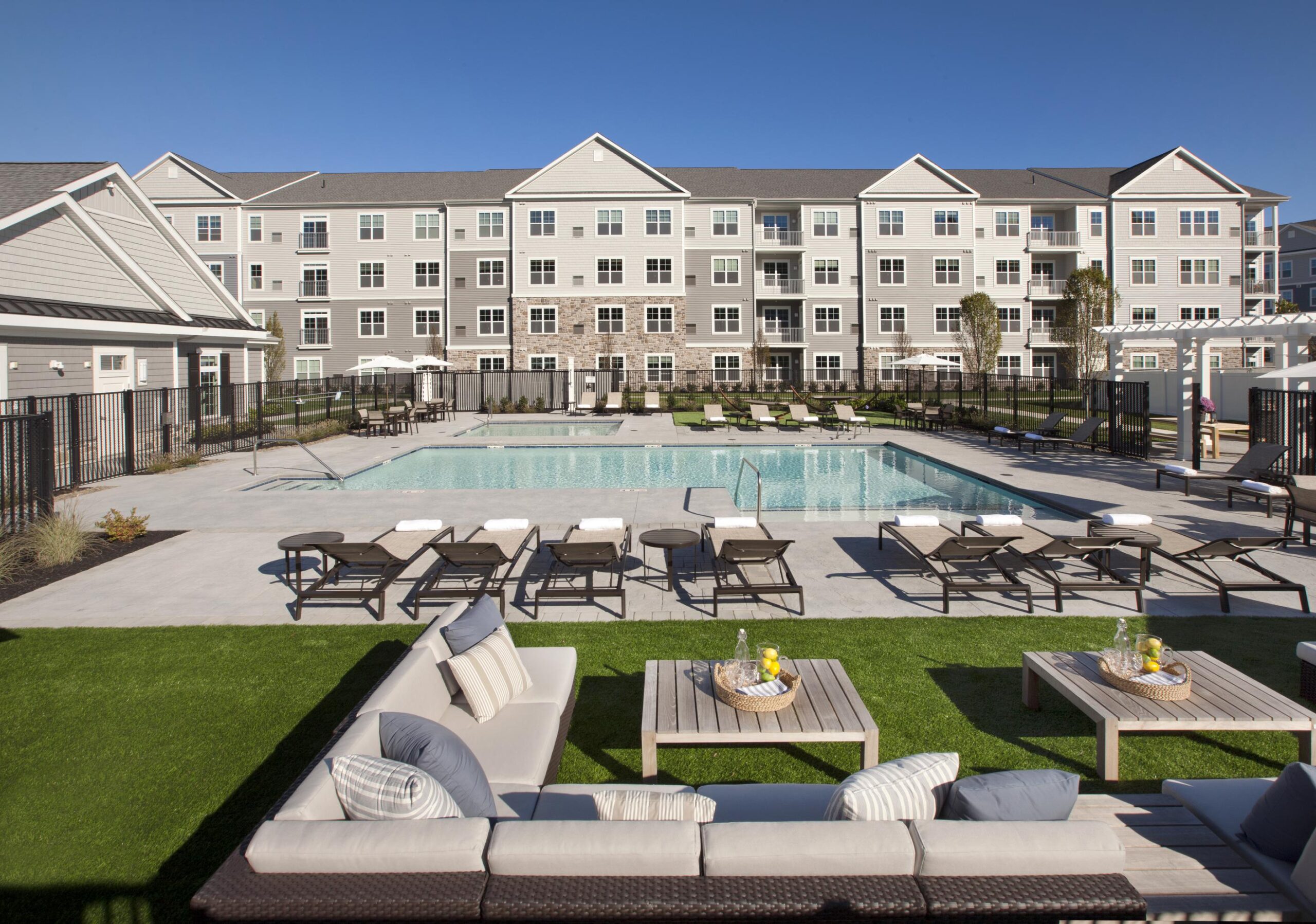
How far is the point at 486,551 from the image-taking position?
797 cm

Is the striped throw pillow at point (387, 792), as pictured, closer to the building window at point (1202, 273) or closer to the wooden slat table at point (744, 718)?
the wooden slat table at point (744, 718)

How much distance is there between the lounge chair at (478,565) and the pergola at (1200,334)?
556 inches

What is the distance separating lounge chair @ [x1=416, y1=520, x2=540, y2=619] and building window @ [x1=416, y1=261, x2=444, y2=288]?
3743 centimetres

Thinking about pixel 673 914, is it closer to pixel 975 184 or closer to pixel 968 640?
pixel 968 640

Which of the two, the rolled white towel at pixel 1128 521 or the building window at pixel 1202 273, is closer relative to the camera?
the rolled white towel at pixel 1128 521

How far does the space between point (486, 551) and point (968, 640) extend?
14.6 ft

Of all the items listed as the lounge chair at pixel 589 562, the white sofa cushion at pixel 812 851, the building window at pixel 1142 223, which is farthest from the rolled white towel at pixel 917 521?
the building window at pixel 1142 223

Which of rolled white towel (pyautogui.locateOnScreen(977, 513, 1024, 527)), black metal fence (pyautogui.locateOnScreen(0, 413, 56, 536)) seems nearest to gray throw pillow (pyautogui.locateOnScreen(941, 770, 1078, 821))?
rolled white towel (pyautogui.locateOnScreen(977, 513, 1024, 527))

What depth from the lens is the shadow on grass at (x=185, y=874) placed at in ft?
12.1

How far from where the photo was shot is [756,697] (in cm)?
462

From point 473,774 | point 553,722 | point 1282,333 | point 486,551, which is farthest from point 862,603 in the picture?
point 1282,333

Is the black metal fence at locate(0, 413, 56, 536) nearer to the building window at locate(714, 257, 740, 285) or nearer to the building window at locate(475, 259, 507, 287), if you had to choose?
the building window at locate(475, 259, 507, 287)

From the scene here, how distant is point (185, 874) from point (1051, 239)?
49.9 meters

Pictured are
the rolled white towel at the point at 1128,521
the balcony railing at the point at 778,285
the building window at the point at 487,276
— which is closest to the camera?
the rolled white towel at the point at 1128,521
